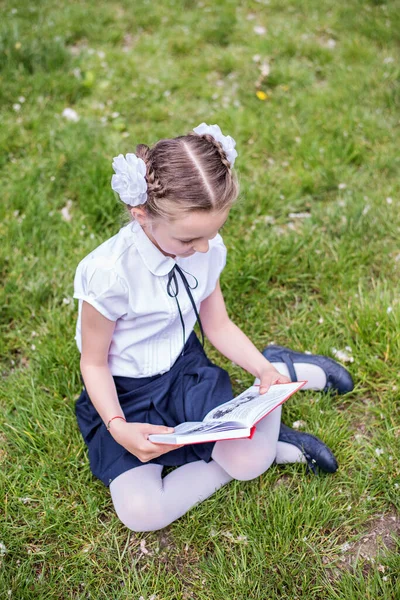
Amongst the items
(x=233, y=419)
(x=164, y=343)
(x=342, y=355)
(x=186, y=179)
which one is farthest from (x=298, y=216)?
(x=233, y=419)

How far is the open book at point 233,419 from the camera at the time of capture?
5.59 ft

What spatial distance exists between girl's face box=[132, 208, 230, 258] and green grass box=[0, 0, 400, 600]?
0.30m

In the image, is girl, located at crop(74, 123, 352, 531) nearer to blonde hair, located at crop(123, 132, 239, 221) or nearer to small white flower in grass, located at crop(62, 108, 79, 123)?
blonde hair, located at crop(123, 132, 239, 221)

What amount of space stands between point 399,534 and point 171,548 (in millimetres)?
820

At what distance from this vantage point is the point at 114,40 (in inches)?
178

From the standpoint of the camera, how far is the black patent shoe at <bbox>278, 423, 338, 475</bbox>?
2230mm

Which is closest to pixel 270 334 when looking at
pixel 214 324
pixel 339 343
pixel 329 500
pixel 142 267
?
pixel 339 343

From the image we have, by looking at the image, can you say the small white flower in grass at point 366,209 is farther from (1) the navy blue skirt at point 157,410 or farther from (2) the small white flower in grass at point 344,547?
(2) the small white flower in grass at point 344,547

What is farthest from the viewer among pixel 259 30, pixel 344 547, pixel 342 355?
pixel 259 30

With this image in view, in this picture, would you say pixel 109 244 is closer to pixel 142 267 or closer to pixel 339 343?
pixel 142 267

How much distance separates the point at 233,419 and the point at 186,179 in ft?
2.42

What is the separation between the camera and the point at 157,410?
7.04 feet

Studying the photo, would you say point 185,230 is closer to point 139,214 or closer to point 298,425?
point 139,214

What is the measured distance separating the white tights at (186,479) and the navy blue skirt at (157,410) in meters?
0.04
